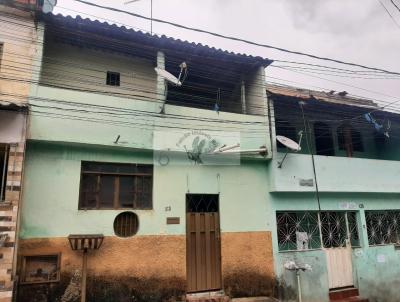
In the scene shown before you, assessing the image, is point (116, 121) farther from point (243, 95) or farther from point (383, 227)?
point (383, 227)

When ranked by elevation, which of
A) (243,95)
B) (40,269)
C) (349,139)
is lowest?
(40,269)

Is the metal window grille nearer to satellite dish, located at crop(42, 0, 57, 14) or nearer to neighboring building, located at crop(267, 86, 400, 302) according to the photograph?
neighboring building, located at crop(267, 86, 400, 302)

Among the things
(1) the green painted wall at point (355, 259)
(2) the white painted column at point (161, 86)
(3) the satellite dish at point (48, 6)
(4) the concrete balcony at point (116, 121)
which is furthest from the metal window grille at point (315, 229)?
(3) the satellite dish at point (48, 6)

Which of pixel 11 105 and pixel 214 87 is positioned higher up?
pixel 214 87

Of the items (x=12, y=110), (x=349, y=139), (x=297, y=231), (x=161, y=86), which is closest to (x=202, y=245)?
(x=297, y=231)

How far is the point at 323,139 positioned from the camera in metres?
12.0

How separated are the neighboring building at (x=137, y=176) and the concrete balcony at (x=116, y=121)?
25mm

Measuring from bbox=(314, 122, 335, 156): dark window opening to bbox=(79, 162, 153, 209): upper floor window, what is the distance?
6.68 m

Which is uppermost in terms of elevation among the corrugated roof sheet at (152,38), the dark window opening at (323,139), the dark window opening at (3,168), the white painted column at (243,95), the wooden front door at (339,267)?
the corrugated roof sheet at (152,38)

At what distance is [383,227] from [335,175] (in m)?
2.90

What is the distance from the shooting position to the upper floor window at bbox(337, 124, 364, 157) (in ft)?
37.1

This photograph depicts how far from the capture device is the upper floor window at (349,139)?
11.3 meters

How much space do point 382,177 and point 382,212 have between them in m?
1.25

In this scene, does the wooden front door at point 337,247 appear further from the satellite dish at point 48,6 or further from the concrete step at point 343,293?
the satellite dish at point 48,6
